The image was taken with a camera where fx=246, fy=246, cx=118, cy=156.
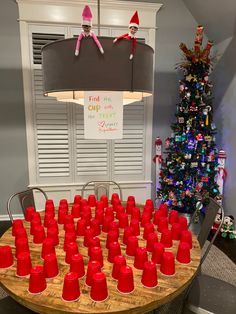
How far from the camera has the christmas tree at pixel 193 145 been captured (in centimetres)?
306

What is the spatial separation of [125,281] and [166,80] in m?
3.14

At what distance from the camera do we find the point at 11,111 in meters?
3.40

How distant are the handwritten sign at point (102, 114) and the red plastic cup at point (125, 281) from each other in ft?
2.09

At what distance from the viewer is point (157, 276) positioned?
3.76ft

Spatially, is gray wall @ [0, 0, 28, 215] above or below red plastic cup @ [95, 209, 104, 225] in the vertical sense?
above

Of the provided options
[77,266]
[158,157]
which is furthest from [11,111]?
[77,266]

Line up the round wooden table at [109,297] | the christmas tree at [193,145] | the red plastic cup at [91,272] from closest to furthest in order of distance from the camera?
the round wooden table at [109,297], the red plastic cup at [91,272], the christmas tree at [193,145]

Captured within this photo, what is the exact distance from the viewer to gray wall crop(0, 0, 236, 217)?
3.20 m

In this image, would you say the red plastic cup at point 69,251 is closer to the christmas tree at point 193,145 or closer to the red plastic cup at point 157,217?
the red plastic cup at point 157,217

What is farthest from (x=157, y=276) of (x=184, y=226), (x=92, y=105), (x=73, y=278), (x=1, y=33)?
(x=1, y=33)

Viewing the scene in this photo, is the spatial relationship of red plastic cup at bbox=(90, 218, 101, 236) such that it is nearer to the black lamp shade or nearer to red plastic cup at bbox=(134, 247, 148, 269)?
red plastic cup at bbox=(134, 247, 148, 269)

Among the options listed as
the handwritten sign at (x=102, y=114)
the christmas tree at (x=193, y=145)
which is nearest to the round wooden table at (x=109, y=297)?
the handwritten sign at (x=102, y=114)

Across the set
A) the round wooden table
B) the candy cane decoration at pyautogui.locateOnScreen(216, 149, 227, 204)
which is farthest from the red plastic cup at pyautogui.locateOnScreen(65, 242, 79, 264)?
the candy cane decoration at pyautogui.locateOnScreen(216, 149, 227, 204)

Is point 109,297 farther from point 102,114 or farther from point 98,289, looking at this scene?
point 102,114
